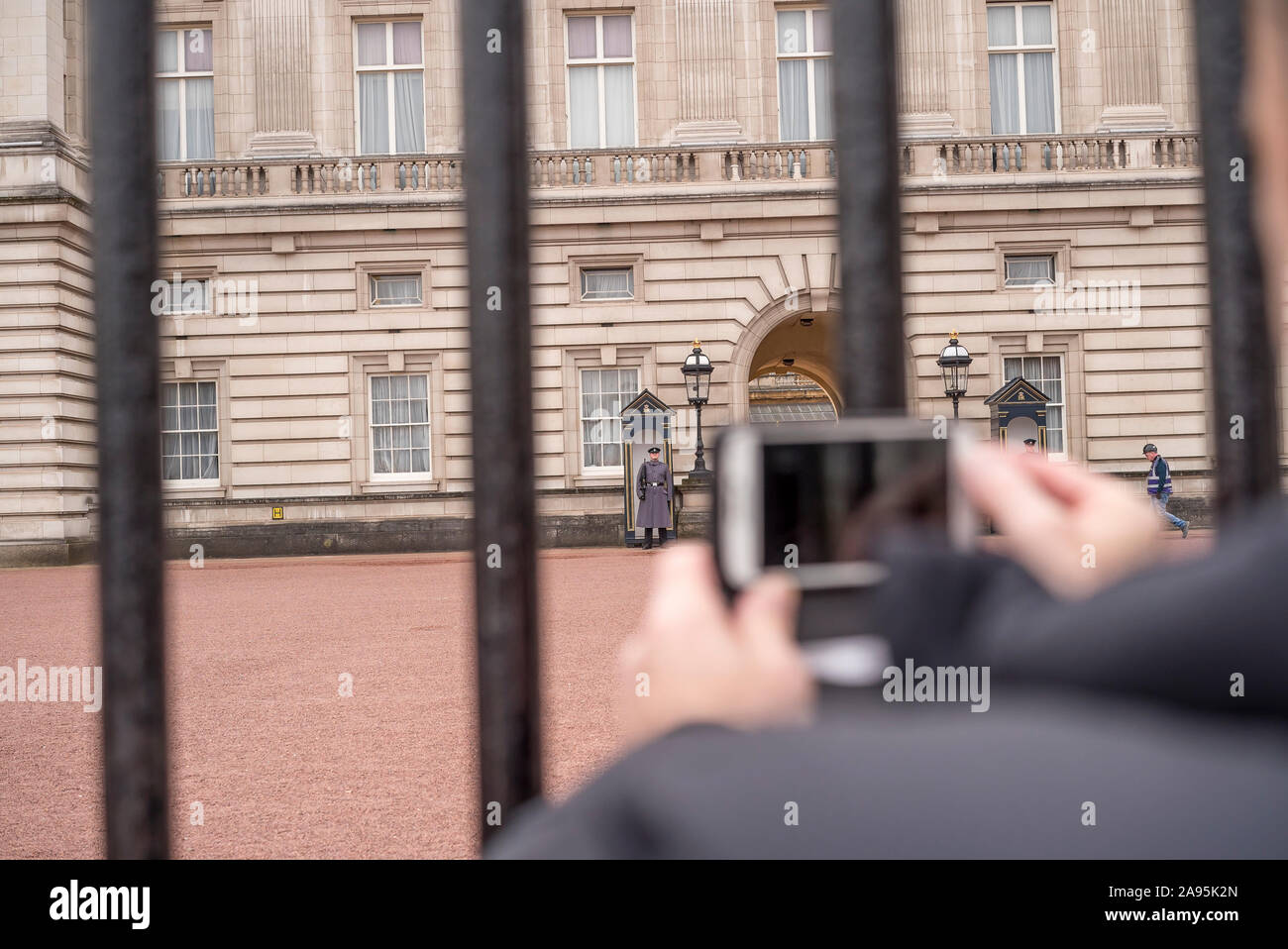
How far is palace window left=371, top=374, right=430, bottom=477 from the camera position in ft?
41.3

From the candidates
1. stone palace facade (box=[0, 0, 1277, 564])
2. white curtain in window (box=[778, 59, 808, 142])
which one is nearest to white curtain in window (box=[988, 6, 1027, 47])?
stone palace facade (box=[0, 0, 1277, 564])

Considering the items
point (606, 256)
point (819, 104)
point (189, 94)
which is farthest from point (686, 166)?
point (189, 94)

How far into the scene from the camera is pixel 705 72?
12250mm

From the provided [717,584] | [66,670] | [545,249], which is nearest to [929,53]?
[545,249]

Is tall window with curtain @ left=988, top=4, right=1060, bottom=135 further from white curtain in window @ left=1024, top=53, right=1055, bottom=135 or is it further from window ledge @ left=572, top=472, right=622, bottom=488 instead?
window ledge @ left=572, top=472, right=622, bottom=488

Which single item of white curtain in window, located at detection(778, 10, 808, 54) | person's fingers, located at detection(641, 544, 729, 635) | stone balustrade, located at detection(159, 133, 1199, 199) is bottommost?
person's fingers, located at detection(641, 544, 729, 635)

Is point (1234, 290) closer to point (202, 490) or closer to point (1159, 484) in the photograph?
point (1159, 484)

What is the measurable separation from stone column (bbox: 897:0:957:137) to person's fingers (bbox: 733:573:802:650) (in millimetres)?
11649

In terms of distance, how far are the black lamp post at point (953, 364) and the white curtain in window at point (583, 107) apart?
17.6 feet

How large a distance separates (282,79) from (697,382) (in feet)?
21.6

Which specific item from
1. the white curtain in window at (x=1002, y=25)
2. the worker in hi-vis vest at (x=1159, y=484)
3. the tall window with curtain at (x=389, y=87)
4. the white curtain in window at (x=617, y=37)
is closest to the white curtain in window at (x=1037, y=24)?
the white curtain in window at (x=1002, y=25)

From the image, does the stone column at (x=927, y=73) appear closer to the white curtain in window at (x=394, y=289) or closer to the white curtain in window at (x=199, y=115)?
the white curtain in window at (x=394, y=289)

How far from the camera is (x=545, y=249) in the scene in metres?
12.8
